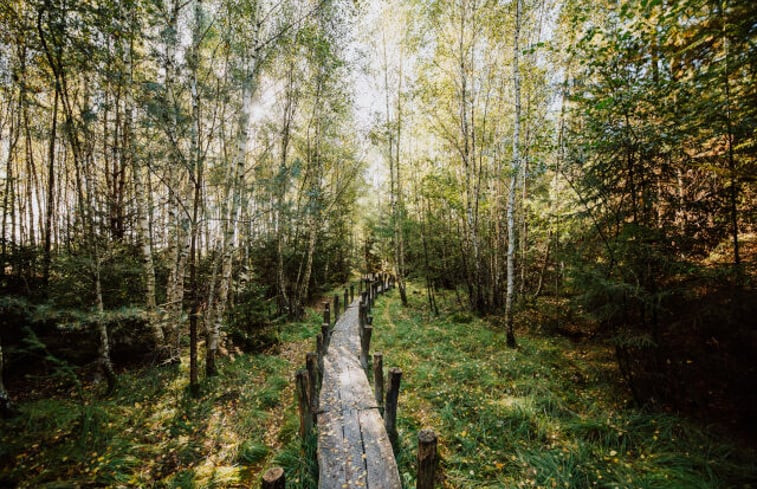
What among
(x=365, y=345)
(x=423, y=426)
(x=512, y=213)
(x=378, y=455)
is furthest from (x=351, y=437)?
(x=512, y=213)

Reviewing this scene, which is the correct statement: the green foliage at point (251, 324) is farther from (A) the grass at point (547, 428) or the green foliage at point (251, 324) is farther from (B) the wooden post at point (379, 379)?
(B) the wooden post at point (379, 379)

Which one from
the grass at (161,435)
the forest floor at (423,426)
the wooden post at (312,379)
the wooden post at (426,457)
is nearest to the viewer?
the wooden post at (426,457)

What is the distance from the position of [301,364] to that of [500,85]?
12.5m

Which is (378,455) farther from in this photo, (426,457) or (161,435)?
(161,435)

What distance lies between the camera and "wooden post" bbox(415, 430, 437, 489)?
A: 2.70 m

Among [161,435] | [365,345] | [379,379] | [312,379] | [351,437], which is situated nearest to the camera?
[351,437]

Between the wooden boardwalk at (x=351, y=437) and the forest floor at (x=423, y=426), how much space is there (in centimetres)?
41

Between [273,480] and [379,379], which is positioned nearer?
[273,480]

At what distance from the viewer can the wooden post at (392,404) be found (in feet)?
13.2

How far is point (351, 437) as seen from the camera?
398cm

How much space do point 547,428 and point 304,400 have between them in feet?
13.2

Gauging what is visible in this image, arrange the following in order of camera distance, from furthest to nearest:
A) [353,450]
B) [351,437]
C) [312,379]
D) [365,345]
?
1. [365,345]
2. [312,379]
3. [351,437]
4. [353,450]

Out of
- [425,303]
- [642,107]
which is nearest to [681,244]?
[642,107]

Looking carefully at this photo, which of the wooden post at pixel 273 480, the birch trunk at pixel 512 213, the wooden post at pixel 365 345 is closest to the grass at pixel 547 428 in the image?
the birch trunk at pixel 512 213
